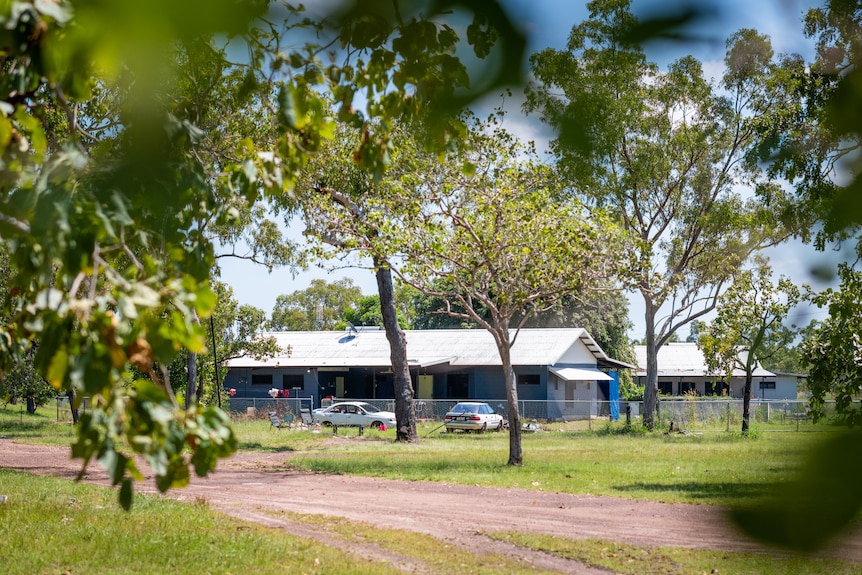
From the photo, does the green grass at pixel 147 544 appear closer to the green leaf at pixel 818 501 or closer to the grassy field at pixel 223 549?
the grassy field at pixel 223 549

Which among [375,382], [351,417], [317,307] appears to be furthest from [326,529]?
[317,307]

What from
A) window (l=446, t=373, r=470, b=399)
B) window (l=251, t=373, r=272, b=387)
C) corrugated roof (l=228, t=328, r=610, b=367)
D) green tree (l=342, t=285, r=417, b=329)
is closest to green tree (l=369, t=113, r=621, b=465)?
corrugated roof (l=228, t=328, r=610, b=367)

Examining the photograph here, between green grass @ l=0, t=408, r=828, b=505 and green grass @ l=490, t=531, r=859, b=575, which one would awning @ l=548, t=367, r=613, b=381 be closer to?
green grass @ l=0, t=408, r=828, b=505

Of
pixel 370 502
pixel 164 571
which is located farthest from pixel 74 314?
pixel 370 502

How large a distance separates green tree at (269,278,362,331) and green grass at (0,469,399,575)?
74680 millimetres

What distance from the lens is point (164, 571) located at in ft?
29.2

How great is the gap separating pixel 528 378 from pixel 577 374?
2241mm

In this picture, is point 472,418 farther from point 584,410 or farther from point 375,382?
point 375,382

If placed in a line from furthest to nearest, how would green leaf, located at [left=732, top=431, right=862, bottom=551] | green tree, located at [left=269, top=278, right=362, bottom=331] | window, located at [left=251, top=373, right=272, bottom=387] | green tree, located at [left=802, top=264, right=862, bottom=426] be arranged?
green tree, located at [left=269, top=278, right=362, bottom=331] → window, located at [left=251, top=373, right=272, bottom=387] → green tree, located at [left=802, top=264, right=862, bottom=426] → green leaf, located at [left=732, top=431, right=862, bottom=551]

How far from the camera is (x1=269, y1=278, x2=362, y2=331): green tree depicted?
8794 cm

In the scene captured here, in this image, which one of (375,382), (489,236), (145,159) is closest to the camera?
(145,159)

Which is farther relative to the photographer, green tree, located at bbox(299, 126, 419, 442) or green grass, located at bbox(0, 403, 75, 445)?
green grass, located at bbox(0, 403, 75, 445)

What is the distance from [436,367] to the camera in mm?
43625

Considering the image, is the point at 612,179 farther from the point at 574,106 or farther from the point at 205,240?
the point at 205,240
